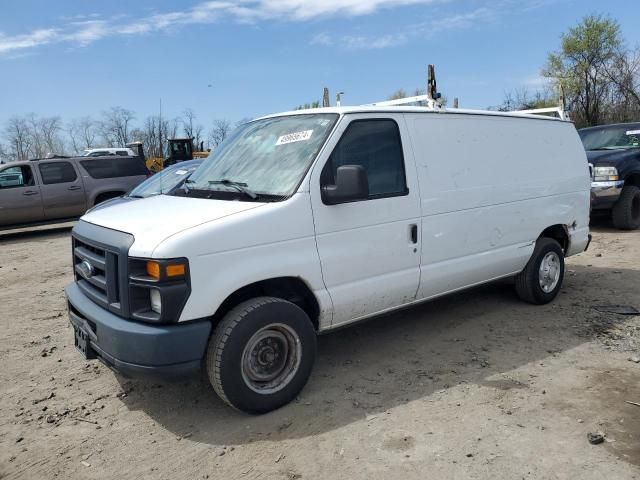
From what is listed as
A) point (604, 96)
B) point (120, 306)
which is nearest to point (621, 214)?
point (120, 306)

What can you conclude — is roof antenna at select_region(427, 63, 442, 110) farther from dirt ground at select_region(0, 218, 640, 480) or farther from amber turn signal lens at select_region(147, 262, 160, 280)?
amber turn signal lens at select_region(147, 262, 160, 280)

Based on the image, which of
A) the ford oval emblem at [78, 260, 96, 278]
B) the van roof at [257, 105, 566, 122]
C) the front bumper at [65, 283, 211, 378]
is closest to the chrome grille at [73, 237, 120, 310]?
the ford oval emblem at [78, 260, 96, 278]

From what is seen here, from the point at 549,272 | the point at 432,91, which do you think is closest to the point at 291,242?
the point at 432,91

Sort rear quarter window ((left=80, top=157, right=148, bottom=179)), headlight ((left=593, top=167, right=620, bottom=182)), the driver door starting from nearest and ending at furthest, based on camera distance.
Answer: headlight ((left=593, top=167, right=620, bottom=182)) < the driver door < rear quarter window ((left=80, top=157, right=148, bottom=179))

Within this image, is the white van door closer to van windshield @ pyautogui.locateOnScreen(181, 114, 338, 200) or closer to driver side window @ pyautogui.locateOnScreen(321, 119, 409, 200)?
driver side window @ pyautogui.locateOnScreen(321, 119, 409, 200)

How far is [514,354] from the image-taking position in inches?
177

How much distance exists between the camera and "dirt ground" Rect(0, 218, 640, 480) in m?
3.02

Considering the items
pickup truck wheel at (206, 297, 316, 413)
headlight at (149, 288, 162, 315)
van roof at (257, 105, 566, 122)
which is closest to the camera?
headlight at (149, 288, 162, 315)

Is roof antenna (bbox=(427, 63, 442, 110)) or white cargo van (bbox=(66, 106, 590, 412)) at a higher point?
roof antenna (bbox=(427, 63, 442, 110))

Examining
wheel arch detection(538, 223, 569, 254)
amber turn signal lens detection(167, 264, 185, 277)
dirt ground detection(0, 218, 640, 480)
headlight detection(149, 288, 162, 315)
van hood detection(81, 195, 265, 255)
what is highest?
van hood detection(81, 195, 265, 255)

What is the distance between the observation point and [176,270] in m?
3.10

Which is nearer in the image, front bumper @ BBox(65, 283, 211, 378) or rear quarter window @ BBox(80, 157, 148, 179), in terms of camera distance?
front bumper @ BBox(65, 283, 211, 378)

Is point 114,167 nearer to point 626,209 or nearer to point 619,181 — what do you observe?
point 619,181

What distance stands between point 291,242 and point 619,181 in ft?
27.3
